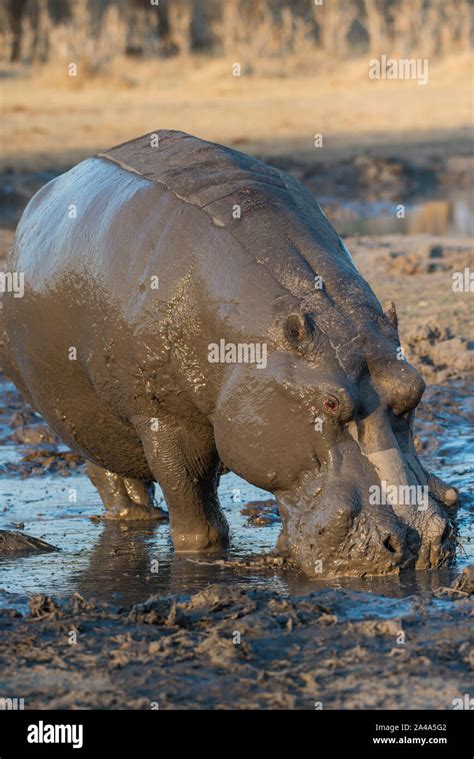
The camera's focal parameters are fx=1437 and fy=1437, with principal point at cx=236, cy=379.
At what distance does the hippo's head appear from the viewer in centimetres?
542

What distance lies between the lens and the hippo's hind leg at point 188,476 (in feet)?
20.0

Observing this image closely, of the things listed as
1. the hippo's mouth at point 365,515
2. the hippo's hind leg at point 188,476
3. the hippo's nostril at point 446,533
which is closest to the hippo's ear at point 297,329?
the hippo's mouth at point 365,515

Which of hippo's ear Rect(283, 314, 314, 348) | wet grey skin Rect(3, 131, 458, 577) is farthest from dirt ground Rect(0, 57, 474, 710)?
hippo's ear Rect(283, 314, 314, 348)

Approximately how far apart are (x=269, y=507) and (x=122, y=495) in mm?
759

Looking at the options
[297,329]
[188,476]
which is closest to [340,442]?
[297,329]

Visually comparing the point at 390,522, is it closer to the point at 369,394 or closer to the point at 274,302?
the point at 369,394

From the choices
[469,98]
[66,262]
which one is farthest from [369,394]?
[469,98]

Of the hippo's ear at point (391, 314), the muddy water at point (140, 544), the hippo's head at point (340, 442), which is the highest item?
the hippo's ear at point (391, 314)

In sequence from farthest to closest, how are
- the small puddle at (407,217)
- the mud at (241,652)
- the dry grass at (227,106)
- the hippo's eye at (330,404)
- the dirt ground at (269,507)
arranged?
the dry grass at (227,106), the small puddle at (407,217), the hippo's eye at (330,404), the dirt ground at (269,507), the mud at (241,652)

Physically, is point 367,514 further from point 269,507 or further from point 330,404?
point 269,507

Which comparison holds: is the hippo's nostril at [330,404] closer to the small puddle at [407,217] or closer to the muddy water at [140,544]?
the muddy water at [140,544]

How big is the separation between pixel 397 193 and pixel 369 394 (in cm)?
1309

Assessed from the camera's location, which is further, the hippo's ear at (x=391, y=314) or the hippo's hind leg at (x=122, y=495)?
the hippo's hind leg at (x=122, y=495)

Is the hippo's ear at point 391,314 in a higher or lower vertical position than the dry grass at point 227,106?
lower
